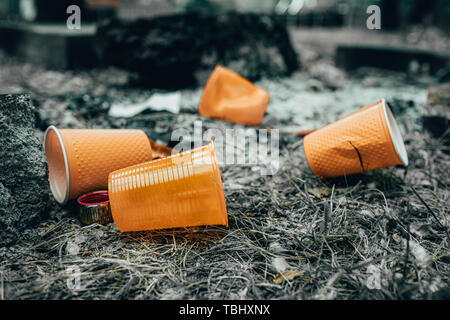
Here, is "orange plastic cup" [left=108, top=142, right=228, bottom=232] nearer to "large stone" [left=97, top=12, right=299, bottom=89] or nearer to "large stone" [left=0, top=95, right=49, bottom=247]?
"large stone" [left=0, top=95, right=49, bottom=247]

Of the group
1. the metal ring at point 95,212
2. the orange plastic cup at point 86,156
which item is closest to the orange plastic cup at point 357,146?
the orange plastic cup at point 86,156

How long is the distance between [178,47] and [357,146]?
2.38 m

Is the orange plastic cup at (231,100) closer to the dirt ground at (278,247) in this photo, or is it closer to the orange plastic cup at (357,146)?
the dirt ground at (278,247)

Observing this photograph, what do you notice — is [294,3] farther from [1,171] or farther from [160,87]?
[1,171]

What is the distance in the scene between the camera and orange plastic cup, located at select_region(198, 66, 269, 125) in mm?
2307

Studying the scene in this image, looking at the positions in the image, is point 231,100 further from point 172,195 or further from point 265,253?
point 265,253

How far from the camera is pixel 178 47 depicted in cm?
325

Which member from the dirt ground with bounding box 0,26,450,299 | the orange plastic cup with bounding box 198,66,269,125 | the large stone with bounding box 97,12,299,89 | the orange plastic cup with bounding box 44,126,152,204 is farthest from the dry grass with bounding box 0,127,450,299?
the large stone with bounding box 97,12,299,89

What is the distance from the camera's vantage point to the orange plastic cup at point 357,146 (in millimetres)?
1471

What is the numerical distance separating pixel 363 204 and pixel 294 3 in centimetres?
884

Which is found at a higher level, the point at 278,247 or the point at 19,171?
the point at 19,171

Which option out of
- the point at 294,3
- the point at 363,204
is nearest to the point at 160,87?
the point at 363,204

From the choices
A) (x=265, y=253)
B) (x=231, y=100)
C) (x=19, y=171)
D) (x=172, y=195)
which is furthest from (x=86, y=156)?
(x=231, y=100)

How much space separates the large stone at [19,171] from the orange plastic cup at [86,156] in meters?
0.10
